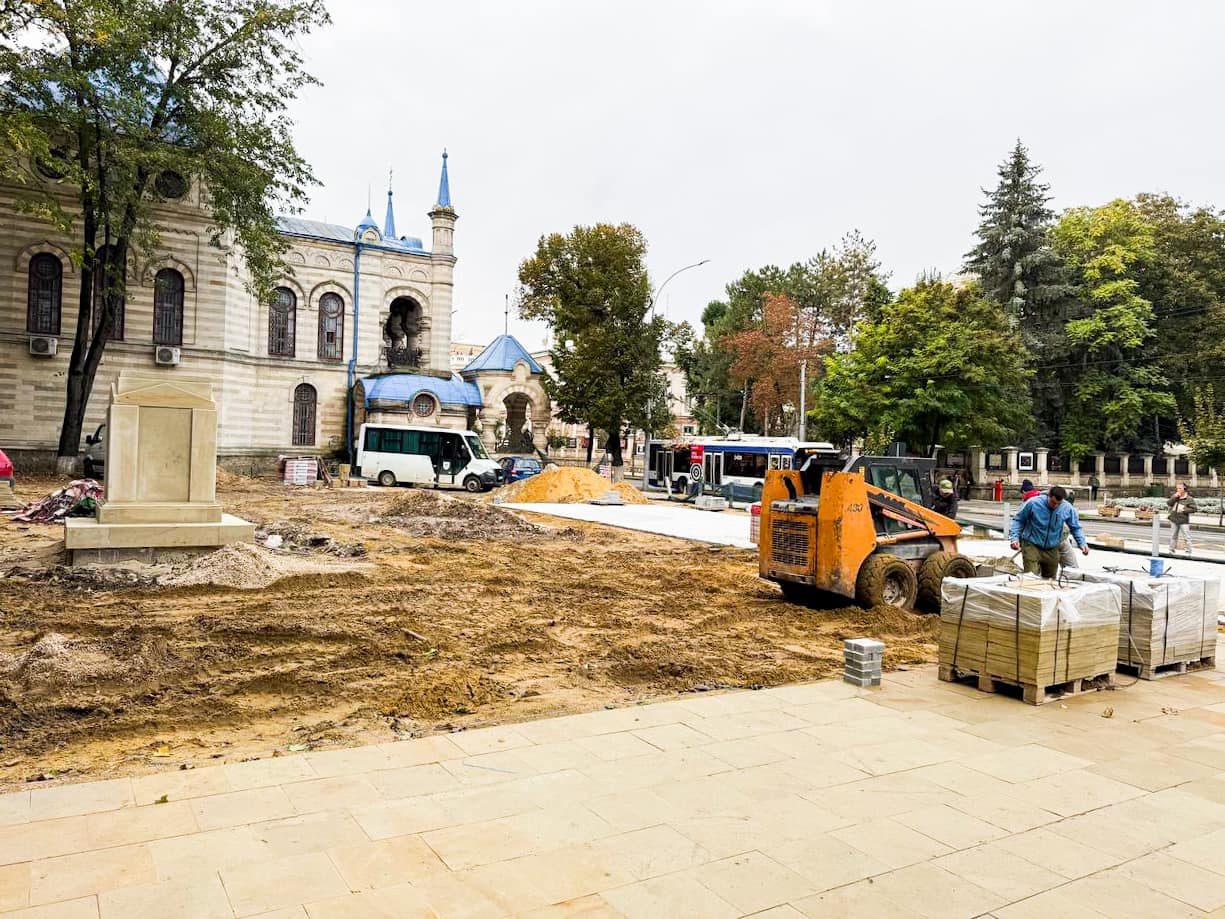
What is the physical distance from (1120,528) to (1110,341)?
21843 millimetres

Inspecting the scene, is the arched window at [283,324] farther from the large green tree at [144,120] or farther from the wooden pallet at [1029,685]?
the wooden pallet at [1029,685]

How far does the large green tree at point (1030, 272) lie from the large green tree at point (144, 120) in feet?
122

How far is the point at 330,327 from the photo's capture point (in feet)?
144

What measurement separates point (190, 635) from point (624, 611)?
516 centimetres

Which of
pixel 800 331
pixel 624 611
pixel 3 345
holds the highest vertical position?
pixel 800 331

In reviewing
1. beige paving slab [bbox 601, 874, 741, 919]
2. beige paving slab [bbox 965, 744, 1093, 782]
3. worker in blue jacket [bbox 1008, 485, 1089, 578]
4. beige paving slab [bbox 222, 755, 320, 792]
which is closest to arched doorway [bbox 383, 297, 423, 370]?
worker in blue jacket [bbox 1008, 485, 1089, 578]

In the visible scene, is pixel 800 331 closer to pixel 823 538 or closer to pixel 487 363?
pixel 487 363

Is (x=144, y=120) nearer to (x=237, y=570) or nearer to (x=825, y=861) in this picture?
(x=237, y=570)

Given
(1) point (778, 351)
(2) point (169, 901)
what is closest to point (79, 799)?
(2) point (169, 901)

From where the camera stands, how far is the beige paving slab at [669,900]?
12.4 feet

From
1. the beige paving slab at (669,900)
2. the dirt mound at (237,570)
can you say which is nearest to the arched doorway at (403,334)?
the dirt mound at (237,570)

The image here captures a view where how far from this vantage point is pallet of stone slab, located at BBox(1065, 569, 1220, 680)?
840cm

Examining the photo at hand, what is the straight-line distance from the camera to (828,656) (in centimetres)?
919

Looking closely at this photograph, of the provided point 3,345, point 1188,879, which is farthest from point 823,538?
point 3,345
